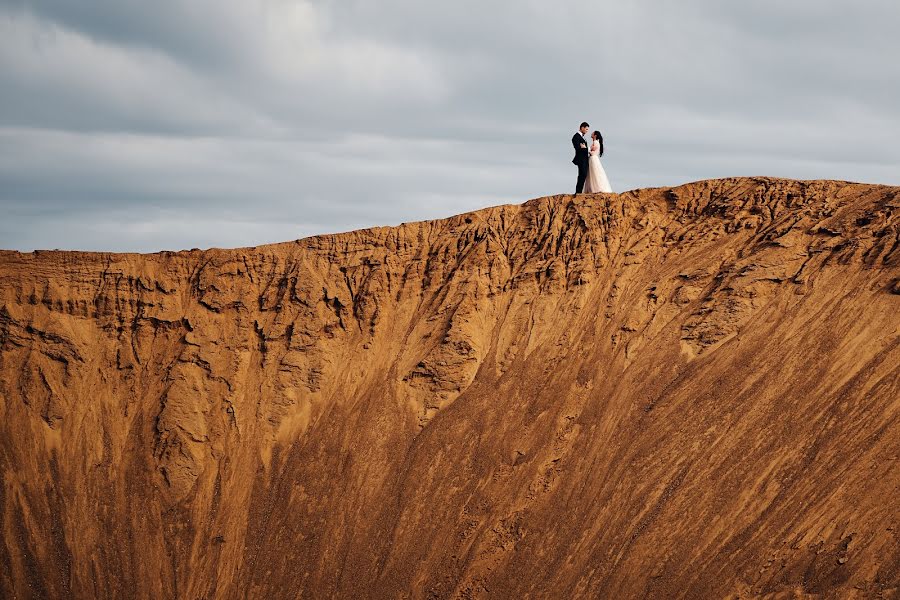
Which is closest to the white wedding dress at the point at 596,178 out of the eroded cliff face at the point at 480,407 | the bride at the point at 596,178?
the bride at the point at 596,178

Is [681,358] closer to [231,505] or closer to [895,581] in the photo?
[895,581]

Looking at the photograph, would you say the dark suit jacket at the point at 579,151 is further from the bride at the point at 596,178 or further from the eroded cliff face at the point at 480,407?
the eroded cliff face at the point at 480,407

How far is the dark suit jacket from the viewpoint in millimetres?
28814

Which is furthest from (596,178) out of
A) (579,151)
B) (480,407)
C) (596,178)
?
(480,407)

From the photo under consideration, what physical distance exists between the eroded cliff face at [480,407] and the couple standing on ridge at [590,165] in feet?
2.00

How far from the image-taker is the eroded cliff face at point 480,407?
21516 millimetres

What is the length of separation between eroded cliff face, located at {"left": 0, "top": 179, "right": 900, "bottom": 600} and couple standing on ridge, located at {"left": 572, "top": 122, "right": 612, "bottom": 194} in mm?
610

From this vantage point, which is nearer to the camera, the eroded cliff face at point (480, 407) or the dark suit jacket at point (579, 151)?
the eroded cliff face at point (480, 407)

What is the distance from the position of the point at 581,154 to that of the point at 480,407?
8.14 m

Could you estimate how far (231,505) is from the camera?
87.6ft

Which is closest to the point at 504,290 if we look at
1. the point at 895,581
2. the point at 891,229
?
the point at 891,229

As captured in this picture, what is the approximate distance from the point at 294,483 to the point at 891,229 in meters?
16.2

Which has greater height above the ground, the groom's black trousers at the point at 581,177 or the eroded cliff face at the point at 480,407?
the groom's black trousers at the point at 581,177

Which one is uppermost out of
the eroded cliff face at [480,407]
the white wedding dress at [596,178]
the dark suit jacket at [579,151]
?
the dark suit jacket at [579,151]
